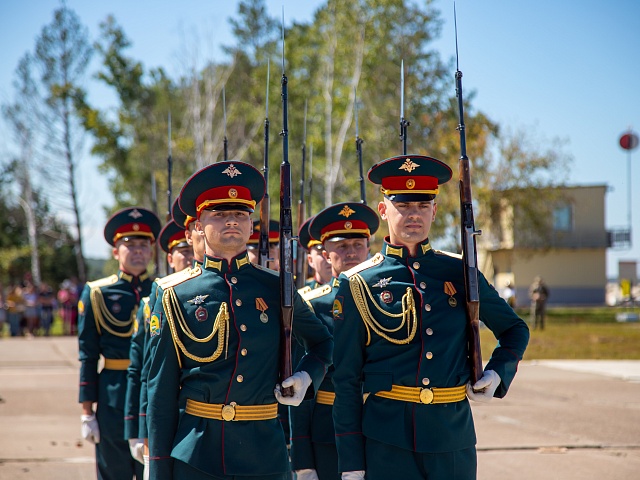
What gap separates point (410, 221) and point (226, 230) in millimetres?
833

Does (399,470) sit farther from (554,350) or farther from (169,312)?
(554,350)

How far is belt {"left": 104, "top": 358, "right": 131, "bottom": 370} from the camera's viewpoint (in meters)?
6.19

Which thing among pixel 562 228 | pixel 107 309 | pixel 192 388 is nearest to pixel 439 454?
pixel 192 388

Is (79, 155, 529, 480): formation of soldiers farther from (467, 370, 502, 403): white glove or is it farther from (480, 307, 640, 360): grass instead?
(480, 307, 640, 360): grass

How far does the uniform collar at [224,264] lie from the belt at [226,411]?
0.59 metres

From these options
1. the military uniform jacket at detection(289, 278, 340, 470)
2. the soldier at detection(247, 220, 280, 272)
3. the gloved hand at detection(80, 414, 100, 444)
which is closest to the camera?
the military uniform jacket at detection(289, 278, 340, 470)

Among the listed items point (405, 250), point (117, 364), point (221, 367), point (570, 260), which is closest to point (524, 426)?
point (117, 364)

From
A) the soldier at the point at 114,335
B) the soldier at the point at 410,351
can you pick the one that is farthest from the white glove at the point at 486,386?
the soldier at the point at 114,335

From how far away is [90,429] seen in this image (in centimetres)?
596

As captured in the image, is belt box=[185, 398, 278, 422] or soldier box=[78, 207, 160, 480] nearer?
belt box=[185, 398, 278, 422]

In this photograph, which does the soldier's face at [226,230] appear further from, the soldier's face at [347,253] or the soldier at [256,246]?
the soldier at [256,246]

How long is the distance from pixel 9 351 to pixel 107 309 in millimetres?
14737

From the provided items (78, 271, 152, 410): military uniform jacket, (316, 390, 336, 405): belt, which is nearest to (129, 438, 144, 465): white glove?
(78, 271, 152, 410): military uniform jacket

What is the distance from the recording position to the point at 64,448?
9.01 metres
